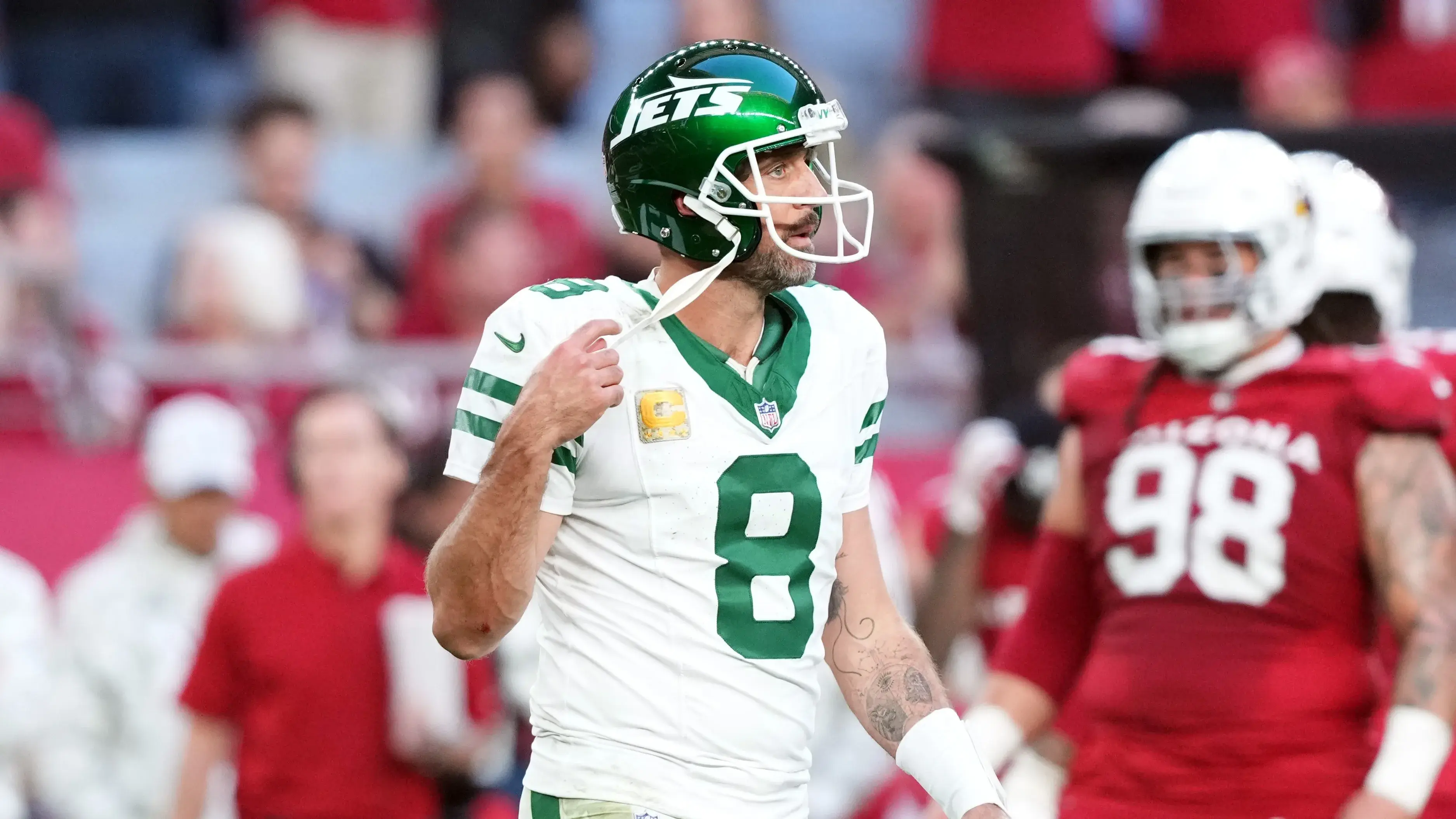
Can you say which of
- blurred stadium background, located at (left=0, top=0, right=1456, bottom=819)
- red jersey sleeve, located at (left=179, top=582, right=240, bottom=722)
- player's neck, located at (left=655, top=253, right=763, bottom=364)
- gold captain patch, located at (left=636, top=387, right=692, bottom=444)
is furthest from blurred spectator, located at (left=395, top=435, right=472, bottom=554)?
gold captain patch, located at (left=636, top=387, right=692, bottom=444)

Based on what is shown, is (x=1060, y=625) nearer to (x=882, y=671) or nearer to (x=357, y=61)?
(x=882, y=671)

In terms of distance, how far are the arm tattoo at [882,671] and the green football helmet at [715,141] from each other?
60cm

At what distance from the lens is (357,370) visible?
7.54 metres

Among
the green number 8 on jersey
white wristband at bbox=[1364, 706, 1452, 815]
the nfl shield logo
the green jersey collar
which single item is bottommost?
white wristband at bbox=[1364, 706, 1452, 815]

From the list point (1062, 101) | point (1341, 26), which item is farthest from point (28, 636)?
point (1341, 26)

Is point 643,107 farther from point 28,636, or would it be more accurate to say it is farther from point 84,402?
point 84,402

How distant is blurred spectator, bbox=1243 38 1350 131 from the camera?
8.67 m

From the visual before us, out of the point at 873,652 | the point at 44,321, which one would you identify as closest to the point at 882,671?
the point at 873,652

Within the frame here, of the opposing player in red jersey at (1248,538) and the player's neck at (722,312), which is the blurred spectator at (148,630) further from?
the player's neck at (722,312)

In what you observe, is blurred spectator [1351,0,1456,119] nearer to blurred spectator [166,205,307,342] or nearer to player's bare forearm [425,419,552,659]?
blurred spectator [166,205,307,342]

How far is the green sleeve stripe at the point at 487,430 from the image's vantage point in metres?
3.30

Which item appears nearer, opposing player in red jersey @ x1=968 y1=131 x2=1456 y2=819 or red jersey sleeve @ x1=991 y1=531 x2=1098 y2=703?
opposing player in red jersey @ x1=968 y1=131 x2=1456 y2=819

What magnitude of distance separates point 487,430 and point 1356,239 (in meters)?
2.27

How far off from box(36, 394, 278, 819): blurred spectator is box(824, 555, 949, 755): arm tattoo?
129 inches
